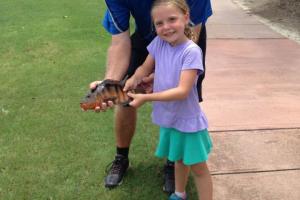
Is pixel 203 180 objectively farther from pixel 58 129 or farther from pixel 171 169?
pixel 58 129

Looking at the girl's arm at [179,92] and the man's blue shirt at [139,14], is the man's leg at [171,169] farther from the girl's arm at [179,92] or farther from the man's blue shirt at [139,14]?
the girl's arm at [179,92]

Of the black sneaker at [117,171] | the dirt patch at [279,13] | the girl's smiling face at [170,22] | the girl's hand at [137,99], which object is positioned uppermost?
the girl's smiling face at [170,22]

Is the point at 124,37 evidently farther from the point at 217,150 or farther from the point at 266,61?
the point at 266,61

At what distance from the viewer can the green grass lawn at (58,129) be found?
11.8 feet

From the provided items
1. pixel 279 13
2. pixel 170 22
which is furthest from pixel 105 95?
pixel 279 13

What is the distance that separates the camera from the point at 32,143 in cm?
423

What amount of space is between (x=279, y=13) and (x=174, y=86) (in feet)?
23.9

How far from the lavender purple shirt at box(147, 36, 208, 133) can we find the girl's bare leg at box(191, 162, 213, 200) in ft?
0.97

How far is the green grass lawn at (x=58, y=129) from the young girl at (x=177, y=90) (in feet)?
1.98

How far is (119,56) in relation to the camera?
3.31 metres

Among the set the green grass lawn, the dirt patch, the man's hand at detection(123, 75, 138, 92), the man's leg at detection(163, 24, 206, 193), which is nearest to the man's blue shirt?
the man's leg at detection(163, 24, 206, 193)

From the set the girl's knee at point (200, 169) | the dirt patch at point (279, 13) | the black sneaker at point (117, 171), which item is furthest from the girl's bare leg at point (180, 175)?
the dirt patch at point (279, 13)

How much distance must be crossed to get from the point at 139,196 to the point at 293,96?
2.61 m

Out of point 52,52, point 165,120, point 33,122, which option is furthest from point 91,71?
point 165,120
